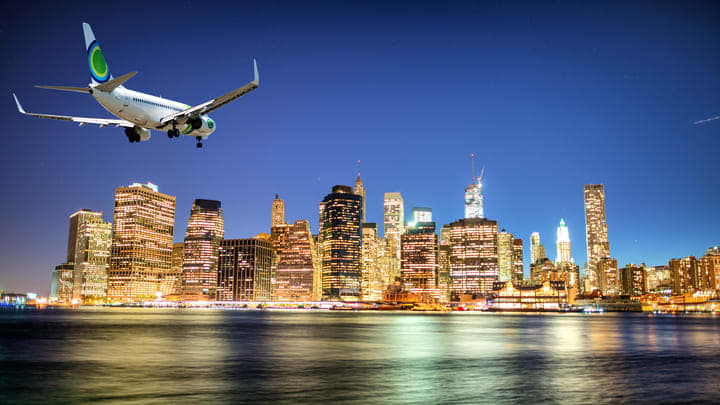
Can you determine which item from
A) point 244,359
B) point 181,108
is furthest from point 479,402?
point 181,108

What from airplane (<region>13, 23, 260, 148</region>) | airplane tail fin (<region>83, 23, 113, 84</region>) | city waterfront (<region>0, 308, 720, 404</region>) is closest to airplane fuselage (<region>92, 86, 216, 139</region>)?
airplane (<region>13, 23, 260, 148</region>)

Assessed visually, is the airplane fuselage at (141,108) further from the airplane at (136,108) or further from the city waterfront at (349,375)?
the city waterfront at (349,375)

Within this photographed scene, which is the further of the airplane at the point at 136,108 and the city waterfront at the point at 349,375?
the airplane at the point at 136,108

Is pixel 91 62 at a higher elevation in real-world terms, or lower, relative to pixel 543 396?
higher

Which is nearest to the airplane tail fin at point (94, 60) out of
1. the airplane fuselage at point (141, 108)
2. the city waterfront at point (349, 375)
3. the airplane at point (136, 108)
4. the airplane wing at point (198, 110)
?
the airplane at point (136, 108)

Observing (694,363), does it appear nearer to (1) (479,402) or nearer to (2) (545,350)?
(2) (545,350)

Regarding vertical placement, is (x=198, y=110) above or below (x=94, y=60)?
below

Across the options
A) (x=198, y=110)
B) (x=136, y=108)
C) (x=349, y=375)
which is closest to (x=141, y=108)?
(x=136, y=108)

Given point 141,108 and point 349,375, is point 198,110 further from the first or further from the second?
point 349,375
